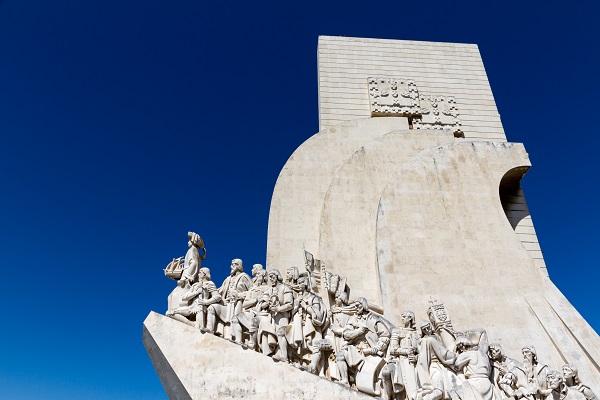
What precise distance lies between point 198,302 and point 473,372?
3.38m

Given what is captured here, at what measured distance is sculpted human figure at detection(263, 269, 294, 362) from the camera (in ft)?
18.7

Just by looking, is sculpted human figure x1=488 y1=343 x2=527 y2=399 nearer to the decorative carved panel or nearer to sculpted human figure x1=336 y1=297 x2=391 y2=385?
sculpted human figure x1=336 y1=297 x2=391 y2=385

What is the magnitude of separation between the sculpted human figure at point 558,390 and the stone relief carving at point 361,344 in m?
0.01

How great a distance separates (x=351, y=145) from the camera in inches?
406

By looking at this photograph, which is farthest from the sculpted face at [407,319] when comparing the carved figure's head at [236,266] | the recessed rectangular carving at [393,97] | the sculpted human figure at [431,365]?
the recessed rectangular carving at [393,97]

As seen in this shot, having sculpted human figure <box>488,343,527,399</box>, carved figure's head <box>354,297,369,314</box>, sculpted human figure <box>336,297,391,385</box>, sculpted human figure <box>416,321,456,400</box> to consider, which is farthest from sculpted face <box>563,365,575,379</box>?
carved figure's head <box>354,297,369,314</box>

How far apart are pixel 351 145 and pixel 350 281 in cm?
331

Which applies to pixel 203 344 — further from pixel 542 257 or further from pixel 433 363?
pixel 542 257

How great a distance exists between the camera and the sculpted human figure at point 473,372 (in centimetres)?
514

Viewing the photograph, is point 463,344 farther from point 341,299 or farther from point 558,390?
point 341,299

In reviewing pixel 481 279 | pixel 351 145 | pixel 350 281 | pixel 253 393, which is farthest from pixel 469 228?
pixel 253 393

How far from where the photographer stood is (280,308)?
19.9 ft

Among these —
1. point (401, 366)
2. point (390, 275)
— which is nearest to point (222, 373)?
point (401, 366)

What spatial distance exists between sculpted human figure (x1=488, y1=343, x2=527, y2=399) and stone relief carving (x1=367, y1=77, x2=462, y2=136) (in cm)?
608
